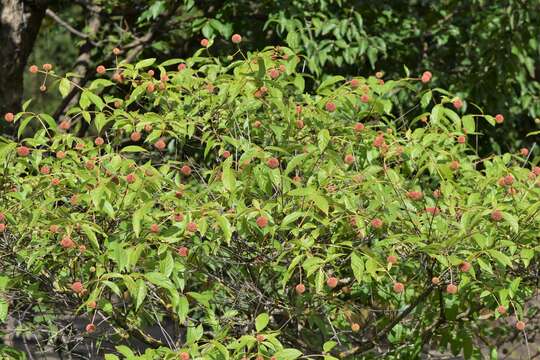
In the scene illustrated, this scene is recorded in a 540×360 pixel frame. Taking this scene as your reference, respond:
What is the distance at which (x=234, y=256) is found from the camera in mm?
3574

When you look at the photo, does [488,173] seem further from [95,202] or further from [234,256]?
[95,202]

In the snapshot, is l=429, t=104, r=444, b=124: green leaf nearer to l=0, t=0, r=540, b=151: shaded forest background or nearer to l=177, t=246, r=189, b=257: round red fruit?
l=177, t=246, r=189, b=257: round red fruit

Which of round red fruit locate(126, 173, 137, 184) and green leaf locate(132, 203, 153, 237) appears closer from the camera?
green leaf locate(132, 203, 153, 237)

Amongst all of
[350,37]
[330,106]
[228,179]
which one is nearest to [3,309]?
[228,179]

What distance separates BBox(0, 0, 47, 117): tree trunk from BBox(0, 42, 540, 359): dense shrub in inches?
88.9

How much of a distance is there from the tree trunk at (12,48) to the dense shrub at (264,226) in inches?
88.9

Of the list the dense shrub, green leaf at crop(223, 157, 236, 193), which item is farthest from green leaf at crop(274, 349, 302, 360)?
green leaf at crop(223, 157, 236, 193)

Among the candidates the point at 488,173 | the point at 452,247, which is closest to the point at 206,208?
the point at 452,247

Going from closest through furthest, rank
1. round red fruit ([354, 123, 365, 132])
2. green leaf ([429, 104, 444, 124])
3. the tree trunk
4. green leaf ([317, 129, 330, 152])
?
green leaf ([317, 129, 330, 152]) → round red fruit ([354, 123, 365, 132]) → green leaf ([429, 104, 444, 124]) → the tree trunk

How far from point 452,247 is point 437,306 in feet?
2.38

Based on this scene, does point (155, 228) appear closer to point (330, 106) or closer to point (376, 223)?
point (376, 223)

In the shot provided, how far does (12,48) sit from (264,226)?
3.53m

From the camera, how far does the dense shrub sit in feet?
10.3

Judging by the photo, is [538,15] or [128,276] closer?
[128,276]
